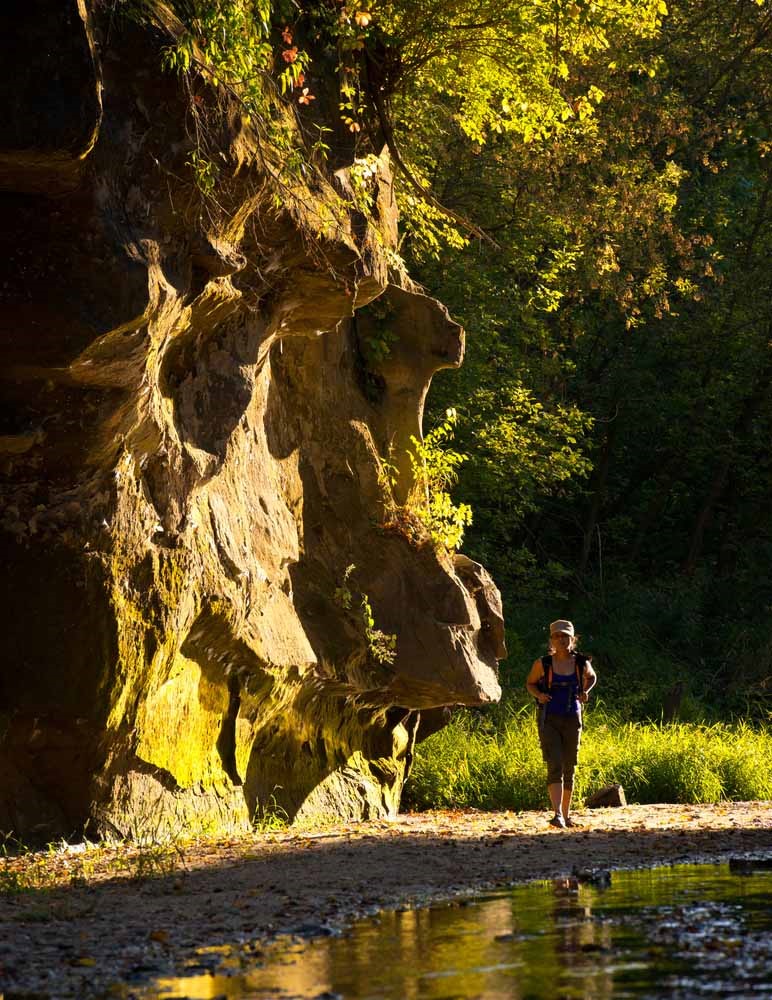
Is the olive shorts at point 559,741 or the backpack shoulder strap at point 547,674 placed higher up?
the backpack shoulder strap at point 547,674

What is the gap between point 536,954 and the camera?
7043 mm

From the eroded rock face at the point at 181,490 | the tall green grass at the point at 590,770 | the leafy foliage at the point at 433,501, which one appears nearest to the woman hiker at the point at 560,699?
the eroded rock face at the point at 181,490

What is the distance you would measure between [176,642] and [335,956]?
5.39 m

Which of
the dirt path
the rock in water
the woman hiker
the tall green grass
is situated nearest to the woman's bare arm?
the woman hiker

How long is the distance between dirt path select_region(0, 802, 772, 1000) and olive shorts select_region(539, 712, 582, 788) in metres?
0.57

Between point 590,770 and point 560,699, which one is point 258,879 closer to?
point 560,699

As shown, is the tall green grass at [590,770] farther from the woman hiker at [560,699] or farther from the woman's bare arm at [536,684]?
the woman's bare arm at [536,684]

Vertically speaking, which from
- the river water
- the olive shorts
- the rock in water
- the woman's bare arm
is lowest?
the rock in water

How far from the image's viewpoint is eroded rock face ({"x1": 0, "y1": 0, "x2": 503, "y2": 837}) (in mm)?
10438

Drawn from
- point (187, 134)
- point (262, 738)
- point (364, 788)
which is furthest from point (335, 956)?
point (364, 788)

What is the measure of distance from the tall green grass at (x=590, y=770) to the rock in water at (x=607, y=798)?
278mm

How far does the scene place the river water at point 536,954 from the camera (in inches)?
245

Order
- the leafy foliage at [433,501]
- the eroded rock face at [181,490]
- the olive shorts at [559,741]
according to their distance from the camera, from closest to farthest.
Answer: the eroded rock face at [181,490] < the olive shorts at [559,741] < the leafy foliage at [433,501]

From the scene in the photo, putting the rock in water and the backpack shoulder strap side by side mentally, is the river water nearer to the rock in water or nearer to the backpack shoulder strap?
the backpack shoulder strap
